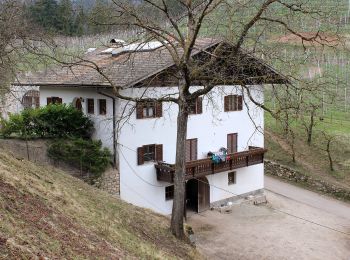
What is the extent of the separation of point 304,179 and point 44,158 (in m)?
21.2

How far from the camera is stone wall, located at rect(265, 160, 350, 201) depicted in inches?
1361

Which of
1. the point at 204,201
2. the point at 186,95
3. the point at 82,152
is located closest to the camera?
the point at 186,95

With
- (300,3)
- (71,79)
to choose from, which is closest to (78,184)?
(71,79)

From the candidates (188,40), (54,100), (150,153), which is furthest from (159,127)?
(188,40)

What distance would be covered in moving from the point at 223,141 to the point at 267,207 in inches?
208

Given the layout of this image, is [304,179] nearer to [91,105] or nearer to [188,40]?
[91,105]

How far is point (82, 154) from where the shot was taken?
23.6 m

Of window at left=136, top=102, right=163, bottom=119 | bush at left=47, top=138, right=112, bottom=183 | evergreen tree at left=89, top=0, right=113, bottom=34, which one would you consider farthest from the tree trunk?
window at left=136, top=102, right=163, bottom=119

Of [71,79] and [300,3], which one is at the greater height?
[300,3]

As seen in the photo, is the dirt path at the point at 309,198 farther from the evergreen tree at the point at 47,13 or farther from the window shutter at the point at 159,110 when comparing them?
A: the evergreen tree at the point at 47,13

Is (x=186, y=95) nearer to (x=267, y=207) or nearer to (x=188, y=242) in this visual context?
(x=188, y=242)

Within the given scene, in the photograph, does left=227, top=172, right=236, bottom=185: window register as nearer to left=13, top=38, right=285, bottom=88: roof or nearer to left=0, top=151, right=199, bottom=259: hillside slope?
left=13, top=38, right=285, bottom=88: roof

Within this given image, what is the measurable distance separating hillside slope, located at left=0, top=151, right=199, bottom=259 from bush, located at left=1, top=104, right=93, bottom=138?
5546 mm

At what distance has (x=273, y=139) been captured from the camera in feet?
138
